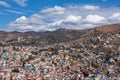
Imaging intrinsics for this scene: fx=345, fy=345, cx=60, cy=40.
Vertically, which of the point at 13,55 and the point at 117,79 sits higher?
the point at 13,55

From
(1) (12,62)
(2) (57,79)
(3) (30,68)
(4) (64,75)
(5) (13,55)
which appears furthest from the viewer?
(5) (13,55)

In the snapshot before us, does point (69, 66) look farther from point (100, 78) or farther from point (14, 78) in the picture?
point (14, 78)

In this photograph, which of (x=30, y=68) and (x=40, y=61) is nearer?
(x=30, y=68)

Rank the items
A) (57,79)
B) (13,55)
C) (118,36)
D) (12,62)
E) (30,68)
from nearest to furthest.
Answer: (57,79) → (30,68) → (12,62) → (13,55) → (118,36)

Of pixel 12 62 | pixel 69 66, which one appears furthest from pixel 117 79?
pixel 12 62

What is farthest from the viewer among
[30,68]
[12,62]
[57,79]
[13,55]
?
[13,55]

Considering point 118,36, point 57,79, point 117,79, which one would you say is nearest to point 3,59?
point 57,79

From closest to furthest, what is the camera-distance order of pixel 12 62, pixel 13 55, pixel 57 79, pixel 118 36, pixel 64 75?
pixel 57 79 → pixel 64 75 → pixel 12 62 → pixel 13 55 → pixel 118 36

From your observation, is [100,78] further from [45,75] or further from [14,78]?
[14,78]

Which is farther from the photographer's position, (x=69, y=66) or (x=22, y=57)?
(x=22, y=57)
